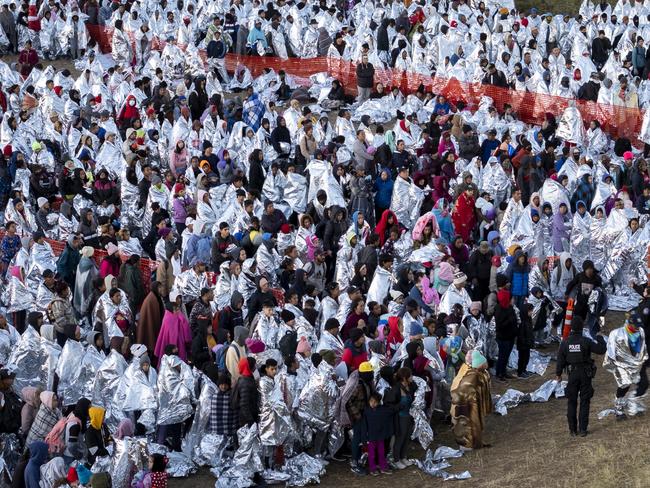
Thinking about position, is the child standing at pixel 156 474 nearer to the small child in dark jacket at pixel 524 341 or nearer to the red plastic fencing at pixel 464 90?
the small child in dark jacket at pixel 524 341

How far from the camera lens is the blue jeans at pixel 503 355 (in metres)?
17.9

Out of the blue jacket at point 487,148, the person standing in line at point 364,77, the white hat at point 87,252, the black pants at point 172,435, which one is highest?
the person standing in line at point 364,77

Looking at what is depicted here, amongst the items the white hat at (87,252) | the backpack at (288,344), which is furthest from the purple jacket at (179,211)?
the backpack at (288,344)

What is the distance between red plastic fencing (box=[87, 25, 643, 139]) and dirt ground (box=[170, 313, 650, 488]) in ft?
33.3

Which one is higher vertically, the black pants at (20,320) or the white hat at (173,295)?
the white hat at (173,295)

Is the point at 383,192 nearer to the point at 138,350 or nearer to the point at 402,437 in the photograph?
the point at 138,350

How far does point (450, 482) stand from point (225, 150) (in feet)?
31.2

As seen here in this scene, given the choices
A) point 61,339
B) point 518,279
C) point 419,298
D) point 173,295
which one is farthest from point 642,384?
point 61,339

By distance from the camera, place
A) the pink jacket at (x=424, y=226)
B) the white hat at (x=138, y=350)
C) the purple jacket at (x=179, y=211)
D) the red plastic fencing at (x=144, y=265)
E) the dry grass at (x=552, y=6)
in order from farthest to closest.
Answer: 1. the dry grass at (x=552, y=6)
2. the purple jacket at (x=179, y=211)
3. the pink jacket at (x=424, y=226)
4. the red plastic fencing at (x=144, y=265)
5. the white hat at (x=138, y=350)

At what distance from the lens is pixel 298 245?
800 inches

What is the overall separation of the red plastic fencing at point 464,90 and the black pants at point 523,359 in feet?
29.6

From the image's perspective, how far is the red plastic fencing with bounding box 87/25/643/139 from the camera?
26375 mm

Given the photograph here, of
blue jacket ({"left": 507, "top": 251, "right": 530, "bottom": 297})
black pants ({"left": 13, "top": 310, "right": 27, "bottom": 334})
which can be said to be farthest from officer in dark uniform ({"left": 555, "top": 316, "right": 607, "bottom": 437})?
black pants ({"left": 13, "top": 310, "right": 27, "bottom": 334})

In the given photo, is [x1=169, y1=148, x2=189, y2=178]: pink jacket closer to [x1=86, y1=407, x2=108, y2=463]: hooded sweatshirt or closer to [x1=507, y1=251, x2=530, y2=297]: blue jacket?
[x1=507, y1=251, x2=530, y2=297]: blue jacket
